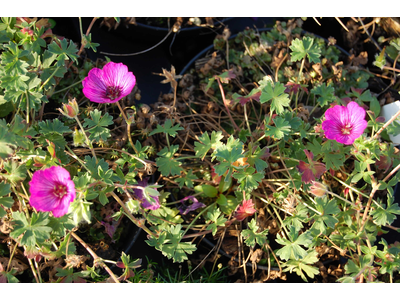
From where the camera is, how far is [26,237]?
0.89 metres

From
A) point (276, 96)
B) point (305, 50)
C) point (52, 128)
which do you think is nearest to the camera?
point (52, 128)

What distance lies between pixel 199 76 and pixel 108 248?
0.83 metres

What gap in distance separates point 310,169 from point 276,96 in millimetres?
273

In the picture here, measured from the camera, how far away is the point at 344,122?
3.58 ft

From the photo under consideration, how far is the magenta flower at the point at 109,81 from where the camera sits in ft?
3.42

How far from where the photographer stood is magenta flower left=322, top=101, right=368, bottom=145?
1.04 meters

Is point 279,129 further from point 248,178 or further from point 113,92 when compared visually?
point 113,92

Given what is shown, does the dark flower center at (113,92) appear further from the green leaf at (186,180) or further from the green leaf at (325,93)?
the green leaf at (325,93)

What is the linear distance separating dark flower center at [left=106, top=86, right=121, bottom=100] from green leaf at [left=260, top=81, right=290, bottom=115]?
465mm

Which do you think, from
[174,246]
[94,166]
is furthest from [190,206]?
[94,166]

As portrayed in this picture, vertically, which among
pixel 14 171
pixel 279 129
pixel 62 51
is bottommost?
pixel 14 171

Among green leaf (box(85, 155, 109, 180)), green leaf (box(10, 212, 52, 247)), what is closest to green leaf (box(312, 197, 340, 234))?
green leaf (box(85, 155, 109, 180))

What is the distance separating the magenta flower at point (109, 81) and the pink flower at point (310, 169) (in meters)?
0.63

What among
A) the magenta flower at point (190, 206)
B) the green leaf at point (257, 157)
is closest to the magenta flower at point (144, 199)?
the magenta flower at point (190, 206)
